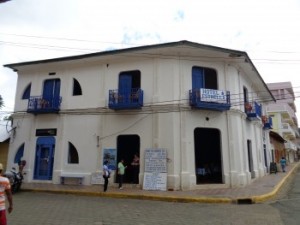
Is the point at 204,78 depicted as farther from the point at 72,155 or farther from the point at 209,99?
the point at 72,155

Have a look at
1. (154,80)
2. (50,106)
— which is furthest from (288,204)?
(50,106)

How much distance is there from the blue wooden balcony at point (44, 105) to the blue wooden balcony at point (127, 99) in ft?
11.6

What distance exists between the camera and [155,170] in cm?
1423

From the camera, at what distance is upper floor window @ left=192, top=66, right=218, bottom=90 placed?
15617mm

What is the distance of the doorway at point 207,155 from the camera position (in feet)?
53.1

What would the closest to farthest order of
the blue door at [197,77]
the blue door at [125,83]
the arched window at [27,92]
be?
the blue door at [197,77] → the blue door at [125,83] → the arched window at [27,92]

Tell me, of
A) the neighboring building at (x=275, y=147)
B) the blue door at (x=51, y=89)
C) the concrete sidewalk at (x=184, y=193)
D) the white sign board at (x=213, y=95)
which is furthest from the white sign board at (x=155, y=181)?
the neighboring building at (x=275, y=147)

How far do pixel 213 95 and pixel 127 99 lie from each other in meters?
4.49

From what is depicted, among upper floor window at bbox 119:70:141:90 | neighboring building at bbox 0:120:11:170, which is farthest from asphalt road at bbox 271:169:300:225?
neighboring building at bbox 0:120:11:170

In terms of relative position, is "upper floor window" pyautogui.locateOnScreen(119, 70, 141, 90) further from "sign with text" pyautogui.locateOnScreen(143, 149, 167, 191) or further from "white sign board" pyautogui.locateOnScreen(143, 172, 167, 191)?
"white sign board" pyautogui.locateOnScreen(143, 172, 167, 191)

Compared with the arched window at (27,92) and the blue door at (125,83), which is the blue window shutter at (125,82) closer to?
the blue door at (125,83)

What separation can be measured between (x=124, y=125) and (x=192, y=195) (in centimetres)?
539

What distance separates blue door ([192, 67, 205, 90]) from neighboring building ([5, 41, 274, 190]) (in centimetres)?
5

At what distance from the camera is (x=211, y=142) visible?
1761 cm
